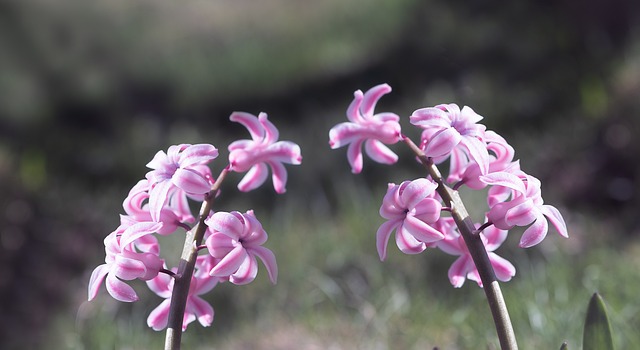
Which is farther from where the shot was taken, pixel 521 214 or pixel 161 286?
pixel 161 286

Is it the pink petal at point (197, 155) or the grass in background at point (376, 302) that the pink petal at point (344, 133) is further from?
the grass in background at point (376, 302)

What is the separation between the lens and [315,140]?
4453 mm

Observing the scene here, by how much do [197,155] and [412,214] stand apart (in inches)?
9.9

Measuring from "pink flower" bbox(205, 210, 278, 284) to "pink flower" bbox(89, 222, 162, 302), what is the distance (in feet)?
0.22

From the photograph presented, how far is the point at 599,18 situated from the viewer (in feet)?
14.7

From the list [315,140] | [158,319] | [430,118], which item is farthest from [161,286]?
[315,140]

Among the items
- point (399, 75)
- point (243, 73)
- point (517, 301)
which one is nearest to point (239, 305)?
point (517, 301)

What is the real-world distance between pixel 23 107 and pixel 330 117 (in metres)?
2.06

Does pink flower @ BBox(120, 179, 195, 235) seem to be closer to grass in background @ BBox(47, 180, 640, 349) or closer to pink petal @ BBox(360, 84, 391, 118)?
pink petal @ BBox(360, 84, 391, 118)

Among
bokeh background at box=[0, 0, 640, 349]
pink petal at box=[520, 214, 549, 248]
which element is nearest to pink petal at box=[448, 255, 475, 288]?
pink petal at box=[520, 214, 549, 248]

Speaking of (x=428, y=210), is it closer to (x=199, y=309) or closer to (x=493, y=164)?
(x=493, y=164)

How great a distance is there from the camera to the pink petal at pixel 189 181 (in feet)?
2.94

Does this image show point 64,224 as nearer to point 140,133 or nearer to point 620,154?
point 140,133

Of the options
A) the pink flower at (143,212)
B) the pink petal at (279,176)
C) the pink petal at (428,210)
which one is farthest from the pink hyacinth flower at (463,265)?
the pink flower at (143,212)
